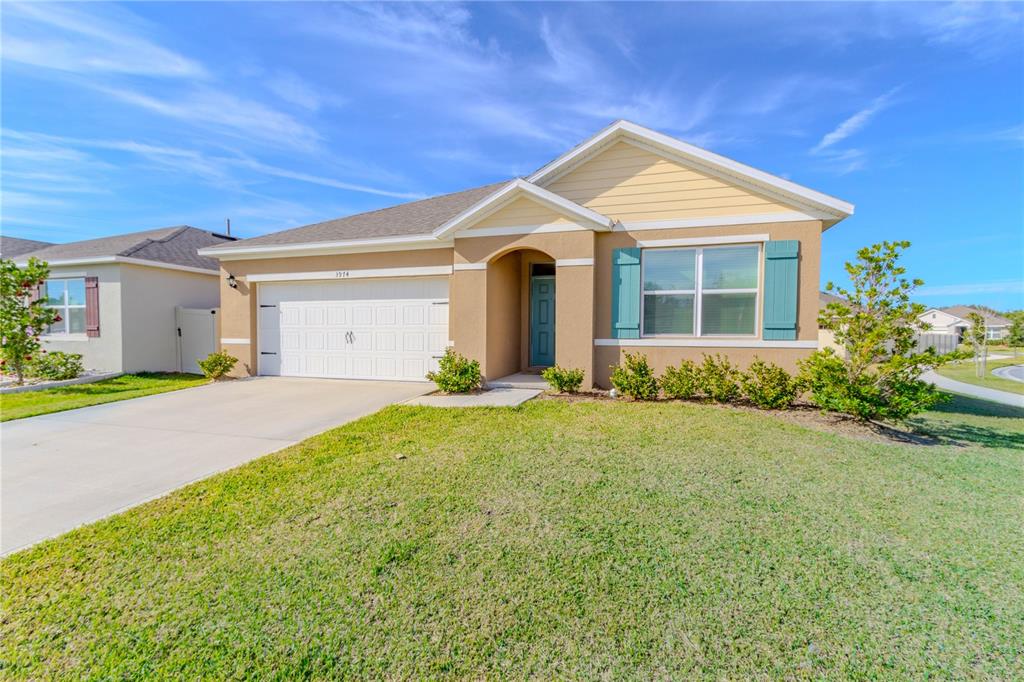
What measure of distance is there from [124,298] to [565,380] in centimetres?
1260

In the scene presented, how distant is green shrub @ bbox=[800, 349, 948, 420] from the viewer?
5926 millimetres

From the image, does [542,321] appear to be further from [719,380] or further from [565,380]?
[719,380]

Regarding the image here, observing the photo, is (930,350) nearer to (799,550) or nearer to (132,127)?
(799,550)

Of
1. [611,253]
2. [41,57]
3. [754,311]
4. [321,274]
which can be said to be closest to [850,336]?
[754,311]

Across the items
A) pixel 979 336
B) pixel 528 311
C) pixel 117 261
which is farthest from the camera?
pixel 979 336

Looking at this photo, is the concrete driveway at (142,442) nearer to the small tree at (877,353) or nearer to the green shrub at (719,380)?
the green shrub at (719,380)

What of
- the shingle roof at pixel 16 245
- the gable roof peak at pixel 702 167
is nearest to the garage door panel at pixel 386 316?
the gable roof peak at pixel 702 167

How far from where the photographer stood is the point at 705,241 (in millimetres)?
8195

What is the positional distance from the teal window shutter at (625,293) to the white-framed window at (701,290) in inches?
7.6

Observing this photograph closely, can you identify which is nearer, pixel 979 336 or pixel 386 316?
pixel 386 316

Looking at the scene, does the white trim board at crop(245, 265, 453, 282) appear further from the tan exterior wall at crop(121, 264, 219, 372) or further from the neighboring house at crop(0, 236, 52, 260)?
the neighboring house at crop(0, 236, 52, 260)

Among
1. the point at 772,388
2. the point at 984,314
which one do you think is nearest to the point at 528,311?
the point at 772,388

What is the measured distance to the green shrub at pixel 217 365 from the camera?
10791mm

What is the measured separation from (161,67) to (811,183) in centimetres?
1193
